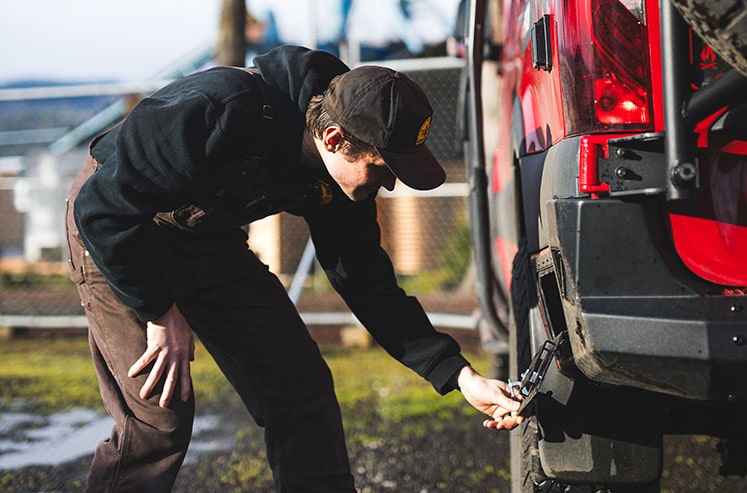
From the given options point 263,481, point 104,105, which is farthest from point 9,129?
point 263,481

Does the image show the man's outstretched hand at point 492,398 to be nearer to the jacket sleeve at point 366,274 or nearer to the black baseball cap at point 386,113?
the jacket sleeve at point 366,274

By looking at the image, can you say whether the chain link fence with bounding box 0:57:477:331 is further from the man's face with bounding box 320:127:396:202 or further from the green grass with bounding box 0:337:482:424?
the man's face with bounding box 320:127:396:202

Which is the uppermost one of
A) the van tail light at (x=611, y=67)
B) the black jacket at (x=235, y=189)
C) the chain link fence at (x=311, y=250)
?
the van tail light at (x=611, y=67)

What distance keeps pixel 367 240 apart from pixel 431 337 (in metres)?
0.39

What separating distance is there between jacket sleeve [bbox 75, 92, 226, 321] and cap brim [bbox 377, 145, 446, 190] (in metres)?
0.47

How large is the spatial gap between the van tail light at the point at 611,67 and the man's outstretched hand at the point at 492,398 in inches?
31.2

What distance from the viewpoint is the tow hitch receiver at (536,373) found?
7.73ft

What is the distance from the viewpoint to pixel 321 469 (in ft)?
8.73

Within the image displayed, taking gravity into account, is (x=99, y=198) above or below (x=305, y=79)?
below

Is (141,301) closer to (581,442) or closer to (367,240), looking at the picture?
(367,240)

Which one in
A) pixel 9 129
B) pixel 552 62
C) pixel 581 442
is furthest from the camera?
pixel 9 129

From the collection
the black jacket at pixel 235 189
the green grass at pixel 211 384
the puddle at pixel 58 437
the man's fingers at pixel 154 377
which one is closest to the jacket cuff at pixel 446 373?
the black jacket at pixel 235 189

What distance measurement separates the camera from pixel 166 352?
2445mm

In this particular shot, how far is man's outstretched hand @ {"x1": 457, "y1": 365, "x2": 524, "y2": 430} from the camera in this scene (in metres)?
2.48
